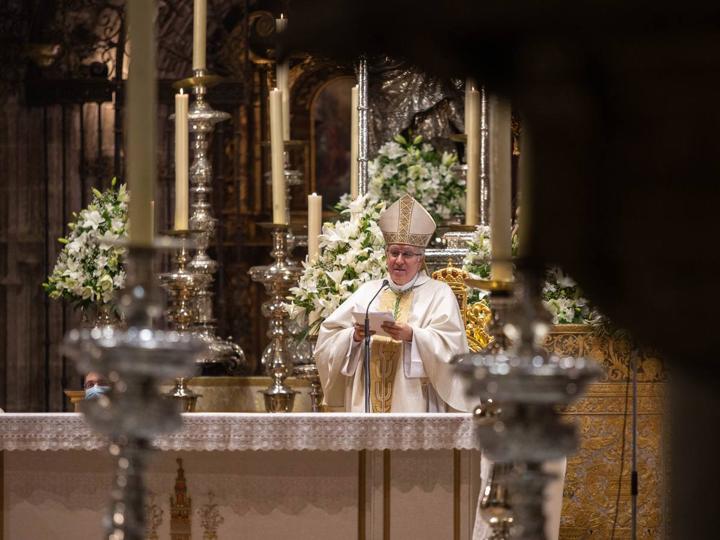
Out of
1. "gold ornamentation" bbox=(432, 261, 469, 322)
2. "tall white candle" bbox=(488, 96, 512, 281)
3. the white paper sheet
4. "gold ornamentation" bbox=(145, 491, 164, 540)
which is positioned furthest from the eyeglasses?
"tall white candle" bbox=(488, 96, 512, 281)

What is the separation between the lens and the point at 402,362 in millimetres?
7340

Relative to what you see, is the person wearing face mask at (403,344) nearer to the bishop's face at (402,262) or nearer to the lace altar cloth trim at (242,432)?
the bishop's face at (402,262)

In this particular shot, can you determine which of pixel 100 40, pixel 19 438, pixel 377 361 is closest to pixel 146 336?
pixel 19 438

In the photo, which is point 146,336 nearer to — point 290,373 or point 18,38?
point 290,373

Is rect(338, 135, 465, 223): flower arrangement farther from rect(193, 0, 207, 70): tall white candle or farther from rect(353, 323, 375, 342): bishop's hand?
rect(353, 323, 375, 342): bishop's hand

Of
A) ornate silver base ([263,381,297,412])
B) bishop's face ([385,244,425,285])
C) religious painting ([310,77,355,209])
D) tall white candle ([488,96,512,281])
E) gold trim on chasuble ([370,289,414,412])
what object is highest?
religious painting ([310,77,355,209])

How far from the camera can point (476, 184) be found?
303 inches

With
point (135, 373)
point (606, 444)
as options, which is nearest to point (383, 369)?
point (606, 444)

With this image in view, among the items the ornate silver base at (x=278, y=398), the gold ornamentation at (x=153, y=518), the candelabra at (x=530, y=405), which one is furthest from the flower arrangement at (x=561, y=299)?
the candelabra at (x=530, y=405)

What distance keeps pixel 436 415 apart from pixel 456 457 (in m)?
0.26

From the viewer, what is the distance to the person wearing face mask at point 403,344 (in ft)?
23.6

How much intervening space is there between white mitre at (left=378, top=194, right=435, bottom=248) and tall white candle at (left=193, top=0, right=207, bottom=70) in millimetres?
1140

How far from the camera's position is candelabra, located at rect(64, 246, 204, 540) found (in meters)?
1.79

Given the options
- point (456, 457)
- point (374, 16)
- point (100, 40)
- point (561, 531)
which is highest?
point (100, 40)
